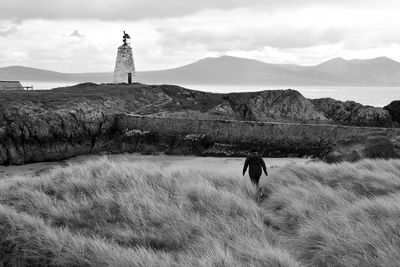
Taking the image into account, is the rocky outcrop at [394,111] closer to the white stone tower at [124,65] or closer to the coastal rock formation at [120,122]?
the coastal rock formation at [120,122]

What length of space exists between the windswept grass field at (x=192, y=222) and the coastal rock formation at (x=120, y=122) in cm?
1184

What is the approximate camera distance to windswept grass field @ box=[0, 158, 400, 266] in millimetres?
5125

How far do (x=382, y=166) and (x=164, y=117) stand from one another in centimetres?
1776

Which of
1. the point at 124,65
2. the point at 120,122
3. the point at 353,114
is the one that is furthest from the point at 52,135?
the point at 353,114

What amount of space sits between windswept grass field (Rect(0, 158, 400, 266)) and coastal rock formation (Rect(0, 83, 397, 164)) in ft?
38.8

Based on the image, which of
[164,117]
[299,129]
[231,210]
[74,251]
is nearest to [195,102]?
[164,117]

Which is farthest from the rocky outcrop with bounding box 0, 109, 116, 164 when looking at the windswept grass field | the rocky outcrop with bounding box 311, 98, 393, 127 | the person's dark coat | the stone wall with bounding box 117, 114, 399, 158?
the rocky outcrop with bounding box 311, 98, 393, 127

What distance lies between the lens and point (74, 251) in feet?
17.0

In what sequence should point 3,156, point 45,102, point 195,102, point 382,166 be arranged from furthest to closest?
point 195,102 → point 45,102 → point 3,156 → point 382,166

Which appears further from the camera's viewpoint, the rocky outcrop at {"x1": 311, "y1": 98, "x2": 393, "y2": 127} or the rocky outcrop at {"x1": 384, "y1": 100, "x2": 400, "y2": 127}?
the rocky outcrop at {"x1": 384, "y1": 100, "x2": 400, "y2": 127}

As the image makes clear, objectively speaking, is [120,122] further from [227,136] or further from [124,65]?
[124,65]

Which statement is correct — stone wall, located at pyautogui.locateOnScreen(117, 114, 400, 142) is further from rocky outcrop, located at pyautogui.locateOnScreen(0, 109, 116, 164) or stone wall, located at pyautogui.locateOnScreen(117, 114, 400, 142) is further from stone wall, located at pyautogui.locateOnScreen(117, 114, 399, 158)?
rocky outcrop, located at pyautogui.locateOnScreen(0, 109, 116, 164)

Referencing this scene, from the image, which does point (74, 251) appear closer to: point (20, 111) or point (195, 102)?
point (20, 111)

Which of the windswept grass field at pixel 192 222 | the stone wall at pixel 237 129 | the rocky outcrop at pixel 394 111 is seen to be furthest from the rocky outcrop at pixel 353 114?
the windswept grass field at pixel 192 222
